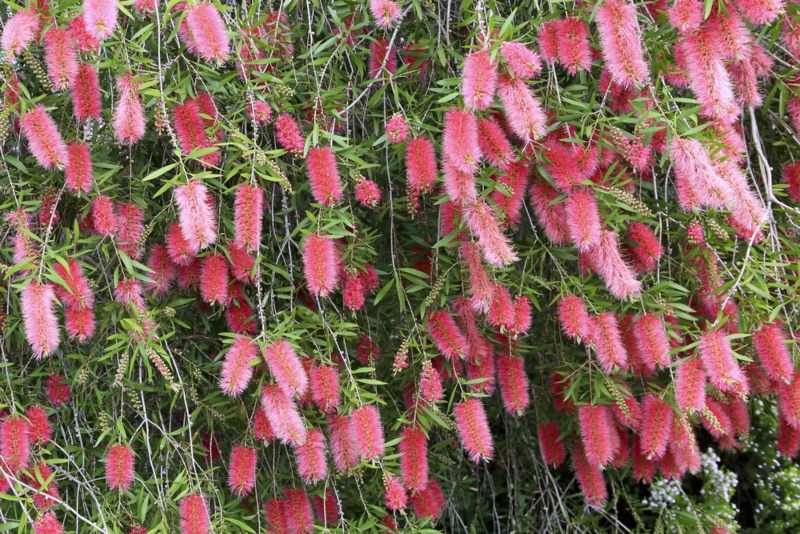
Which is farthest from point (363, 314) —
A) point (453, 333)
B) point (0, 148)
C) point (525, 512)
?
point (525, 512)

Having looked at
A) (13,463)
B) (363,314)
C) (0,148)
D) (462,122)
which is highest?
(0,148)

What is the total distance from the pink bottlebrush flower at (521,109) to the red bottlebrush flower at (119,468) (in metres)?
0.99

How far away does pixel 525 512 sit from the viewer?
300 cm

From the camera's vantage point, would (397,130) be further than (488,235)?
Yes

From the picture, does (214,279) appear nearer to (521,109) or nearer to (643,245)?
(521,109)

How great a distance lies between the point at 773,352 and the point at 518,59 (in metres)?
0.88

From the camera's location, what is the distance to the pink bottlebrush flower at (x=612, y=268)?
1.57m

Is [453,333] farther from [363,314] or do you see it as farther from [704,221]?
[704,221]

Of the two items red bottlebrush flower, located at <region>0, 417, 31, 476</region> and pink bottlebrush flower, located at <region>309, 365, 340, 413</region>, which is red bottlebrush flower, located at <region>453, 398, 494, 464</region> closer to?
pink bottlebrush flower, located at <region>309, 365, 340, 413</region>

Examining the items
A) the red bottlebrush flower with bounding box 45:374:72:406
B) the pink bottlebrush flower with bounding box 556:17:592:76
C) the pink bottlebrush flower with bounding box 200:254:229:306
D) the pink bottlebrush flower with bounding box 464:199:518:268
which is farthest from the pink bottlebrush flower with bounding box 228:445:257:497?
the pink bottlebrush flower with bounding box 556:17:592:76

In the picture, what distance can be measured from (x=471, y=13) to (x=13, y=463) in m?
1.31

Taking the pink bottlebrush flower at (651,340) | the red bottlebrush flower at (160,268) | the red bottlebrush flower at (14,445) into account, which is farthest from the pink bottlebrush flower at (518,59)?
the red bottlebrush flower at (14,445)

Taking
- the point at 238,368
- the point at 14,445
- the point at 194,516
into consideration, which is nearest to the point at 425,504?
the point at 194,516

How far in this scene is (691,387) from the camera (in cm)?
166
